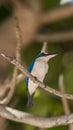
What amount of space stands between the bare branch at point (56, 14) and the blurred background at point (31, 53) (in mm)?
36

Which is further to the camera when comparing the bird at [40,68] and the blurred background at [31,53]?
the blurred background at [31,53]

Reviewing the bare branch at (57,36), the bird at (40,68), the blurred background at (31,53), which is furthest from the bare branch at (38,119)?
the bare branch at (57,36)

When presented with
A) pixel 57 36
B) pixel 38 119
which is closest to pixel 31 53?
pixel 57 36

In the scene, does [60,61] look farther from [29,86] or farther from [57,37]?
[29,86]

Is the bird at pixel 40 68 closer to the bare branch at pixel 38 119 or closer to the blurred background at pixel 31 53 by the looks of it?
the bare branch at pixel 38 119

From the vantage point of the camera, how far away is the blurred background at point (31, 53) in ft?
7.08

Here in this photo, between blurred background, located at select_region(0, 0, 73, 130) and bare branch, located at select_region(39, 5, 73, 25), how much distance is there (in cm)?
4

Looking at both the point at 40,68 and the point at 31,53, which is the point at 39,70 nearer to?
the point at 40,68

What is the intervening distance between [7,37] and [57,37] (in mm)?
245

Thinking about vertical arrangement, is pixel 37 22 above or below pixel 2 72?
above

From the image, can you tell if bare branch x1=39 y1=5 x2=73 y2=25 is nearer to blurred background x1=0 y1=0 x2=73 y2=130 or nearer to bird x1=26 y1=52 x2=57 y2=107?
blurred background x1=0 y1=0 x2=73 y2=130

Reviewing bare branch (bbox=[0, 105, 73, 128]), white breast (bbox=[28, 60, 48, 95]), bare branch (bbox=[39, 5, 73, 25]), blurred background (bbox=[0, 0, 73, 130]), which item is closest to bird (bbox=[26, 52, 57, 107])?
white breast (bbox=[28, 60, 48, 95])

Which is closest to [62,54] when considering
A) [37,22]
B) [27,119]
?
[37,22]

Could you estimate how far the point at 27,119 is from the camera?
1281 mm
